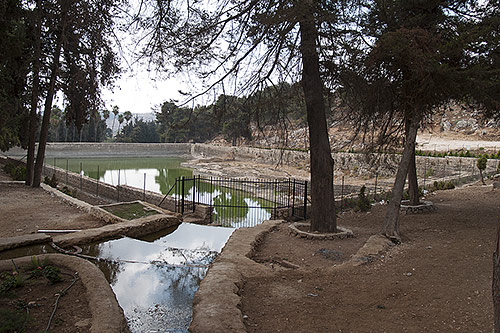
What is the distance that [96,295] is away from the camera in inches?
172

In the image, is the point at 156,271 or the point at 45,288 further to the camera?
the point at 156,271

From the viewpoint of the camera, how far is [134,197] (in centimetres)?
1741

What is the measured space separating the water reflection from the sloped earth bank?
1.11 m

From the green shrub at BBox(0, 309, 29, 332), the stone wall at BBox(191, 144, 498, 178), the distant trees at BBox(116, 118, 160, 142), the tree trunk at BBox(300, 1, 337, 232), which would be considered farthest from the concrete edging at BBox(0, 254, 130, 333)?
the distant trees at BBox(116, 118, 160, 142)

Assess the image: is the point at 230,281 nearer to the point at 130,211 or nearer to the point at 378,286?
the point at 378,286

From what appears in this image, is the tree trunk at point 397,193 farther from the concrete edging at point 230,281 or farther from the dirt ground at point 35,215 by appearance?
the dirt ground at point 35,215

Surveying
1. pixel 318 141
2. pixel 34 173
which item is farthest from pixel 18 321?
pixel 34 173

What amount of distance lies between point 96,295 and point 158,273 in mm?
2347

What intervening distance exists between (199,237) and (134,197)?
818 centimetres

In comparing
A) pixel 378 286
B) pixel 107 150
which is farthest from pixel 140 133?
pixel 378 286

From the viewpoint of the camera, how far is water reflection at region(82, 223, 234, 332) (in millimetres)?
4848

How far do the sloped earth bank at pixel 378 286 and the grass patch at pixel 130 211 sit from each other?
4738 mm

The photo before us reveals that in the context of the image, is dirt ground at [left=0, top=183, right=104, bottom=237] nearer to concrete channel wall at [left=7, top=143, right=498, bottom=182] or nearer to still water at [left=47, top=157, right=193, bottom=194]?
concrete channel wall at [left=7, top=143, right=498, bottom=182]

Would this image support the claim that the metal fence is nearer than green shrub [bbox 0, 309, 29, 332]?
No
